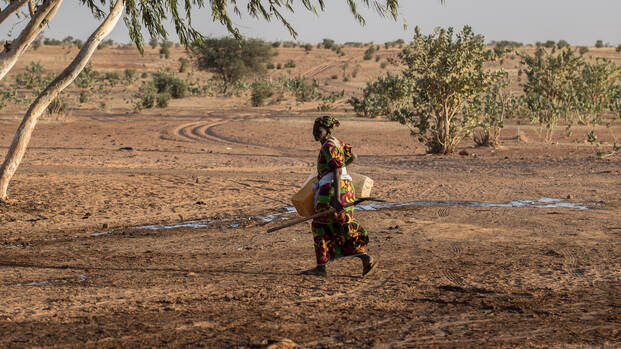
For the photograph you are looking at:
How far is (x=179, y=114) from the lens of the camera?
33250 millimetres

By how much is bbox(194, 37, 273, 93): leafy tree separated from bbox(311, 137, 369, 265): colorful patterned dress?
42083 mm

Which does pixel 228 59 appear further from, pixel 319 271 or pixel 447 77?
pixel 319 271

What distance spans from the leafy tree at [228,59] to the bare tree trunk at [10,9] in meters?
38.0

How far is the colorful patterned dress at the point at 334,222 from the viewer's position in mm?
6316

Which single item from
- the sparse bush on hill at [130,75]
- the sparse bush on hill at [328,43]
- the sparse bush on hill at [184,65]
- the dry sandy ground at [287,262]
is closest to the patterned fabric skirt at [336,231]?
the dry sandy ground at [287,262]

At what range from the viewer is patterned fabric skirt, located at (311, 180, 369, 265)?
636cm

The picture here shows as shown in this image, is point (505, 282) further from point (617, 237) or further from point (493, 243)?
point (617, 237)

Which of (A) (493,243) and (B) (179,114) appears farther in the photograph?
(B) (179,114)

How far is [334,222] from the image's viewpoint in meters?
6.39

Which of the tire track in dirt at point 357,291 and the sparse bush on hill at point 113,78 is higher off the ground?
the sparse bush on hill at point 113,78

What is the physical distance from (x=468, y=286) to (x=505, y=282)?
40 centimetres

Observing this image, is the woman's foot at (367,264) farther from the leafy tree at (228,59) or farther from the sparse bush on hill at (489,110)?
the leafy tree at (228,59)

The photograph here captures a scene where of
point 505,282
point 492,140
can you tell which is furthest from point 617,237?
point 492,140

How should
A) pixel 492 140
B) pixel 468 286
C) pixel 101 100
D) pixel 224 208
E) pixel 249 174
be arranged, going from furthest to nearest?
pixel 101 100, pixel 492 140, pixel 249 174, pixel 224 208, pixel 468 286
